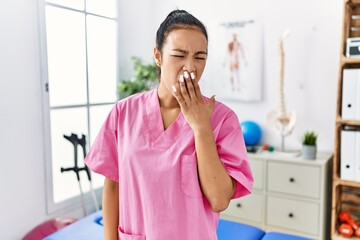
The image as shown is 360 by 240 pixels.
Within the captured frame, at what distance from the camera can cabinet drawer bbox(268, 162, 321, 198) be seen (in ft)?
7.13

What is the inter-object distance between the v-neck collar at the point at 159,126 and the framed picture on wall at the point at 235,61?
1.76m

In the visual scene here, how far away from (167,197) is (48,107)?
160 centimetres

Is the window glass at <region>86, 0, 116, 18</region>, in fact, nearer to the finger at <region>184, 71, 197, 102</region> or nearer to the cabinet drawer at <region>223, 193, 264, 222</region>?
the cabinet drawer at <region>223, 193, 264, 222</region>

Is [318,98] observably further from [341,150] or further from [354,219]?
[354,219]

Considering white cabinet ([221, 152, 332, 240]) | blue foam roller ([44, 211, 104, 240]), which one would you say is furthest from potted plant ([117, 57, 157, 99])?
blue foam roller ([44, 211, 104, 240])

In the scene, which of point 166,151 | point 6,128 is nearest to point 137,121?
point 166,151

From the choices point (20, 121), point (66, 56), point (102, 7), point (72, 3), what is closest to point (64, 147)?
point (20, 121)

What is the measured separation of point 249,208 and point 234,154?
64.7 inches

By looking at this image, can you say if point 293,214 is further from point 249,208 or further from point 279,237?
point 279,237

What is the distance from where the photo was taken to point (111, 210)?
3.35 ft

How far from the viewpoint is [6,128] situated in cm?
196

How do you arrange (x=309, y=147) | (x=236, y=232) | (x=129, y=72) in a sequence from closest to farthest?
(x=236, y=232)
(x=309, y=147)
(x=129, y=72)

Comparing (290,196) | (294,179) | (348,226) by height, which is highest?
(294,179)

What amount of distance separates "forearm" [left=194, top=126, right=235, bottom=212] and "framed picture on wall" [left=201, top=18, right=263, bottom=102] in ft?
6.27
